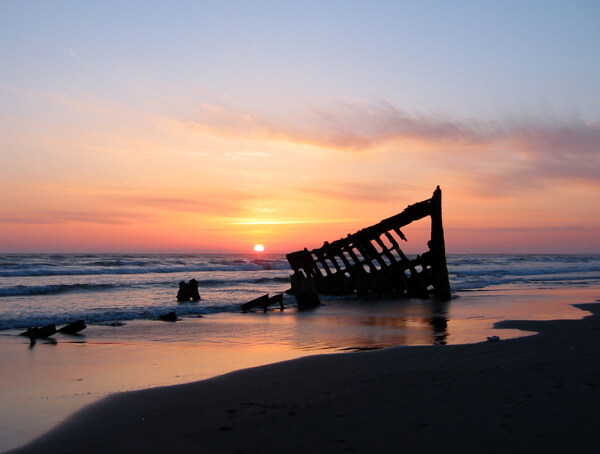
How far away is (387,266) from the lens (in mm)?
22109

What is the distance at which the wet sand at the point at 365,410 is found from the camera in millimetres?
4535

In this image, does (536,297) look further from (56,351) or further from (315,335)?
(56,351)

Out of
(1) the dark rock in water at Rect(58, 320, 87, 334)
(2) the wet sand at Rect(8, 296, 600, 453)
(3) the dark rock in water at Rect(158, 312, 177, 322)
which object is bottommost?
(3) the dark rock in water at Rect(158, 312, 177, 322)

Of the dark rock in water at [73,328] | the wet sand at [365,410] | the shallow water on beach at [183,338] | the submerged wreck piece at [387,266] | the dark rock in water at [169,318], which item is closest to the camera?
the wet sand at [365,410]

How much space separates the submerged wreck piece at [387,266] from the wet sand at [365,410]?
12966 mm

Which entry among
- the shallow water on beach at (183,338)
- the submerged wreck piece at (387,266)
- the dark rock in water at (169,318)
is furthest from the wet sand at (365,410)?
the submerged wreck piece at (387,266)

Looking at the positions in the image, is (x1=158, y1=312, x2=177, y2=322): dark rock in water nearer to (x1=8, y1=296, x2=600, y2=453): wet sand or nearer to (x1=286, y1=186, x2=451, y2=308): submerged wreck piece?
(x1=286, y1=186, x2=451, y2=308): submerged wreck piece

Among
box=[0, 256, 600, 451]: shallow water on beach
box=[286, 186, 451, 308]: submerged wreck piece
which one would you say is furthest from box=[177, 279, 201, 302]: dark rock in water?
box=[286, 186, 451, 308]: submerged wreck piece

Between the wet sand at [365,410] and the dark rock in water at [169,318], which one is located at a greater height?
the wet sand at [365,410]

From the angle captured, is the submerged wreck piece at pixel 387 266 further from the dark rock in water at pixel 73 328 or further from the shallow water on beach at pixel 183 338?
the dark rock in water at pixel 73 328

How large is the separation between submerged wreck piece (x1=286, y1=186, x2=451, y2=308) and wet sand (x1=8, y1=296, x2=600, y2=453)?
42.5 ft

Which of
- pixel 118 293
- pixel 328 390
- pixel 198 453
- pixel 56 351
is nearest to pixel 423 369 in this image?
pixel 328 390

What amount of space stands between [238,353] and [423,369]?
12.2ft

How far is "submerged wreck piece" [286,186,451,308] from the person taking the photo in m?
20.9
